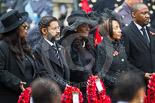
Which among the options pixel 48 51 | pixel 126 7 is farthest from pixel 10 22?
pixel 126 7

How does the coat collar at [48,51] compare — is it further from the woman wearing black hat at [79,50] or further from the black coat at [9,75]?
the black coat at [9,75]

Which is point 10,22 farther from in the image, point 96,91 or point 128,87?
point 128,87

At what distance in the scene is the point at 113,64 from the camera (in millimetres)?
5617

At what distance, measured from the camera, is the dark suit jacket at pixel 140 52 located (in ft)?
19.4

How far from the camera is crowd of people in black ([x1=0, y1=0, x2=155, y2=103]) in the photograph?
493cm

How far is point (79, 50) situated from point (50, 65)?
68 cm

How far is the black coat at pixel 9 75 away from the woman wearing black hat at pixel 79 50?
1.09 m

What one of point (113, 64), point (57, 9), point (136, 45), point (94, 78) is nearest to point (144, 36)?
point (136, 45)

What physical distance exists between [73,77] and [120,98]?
2.54 meters

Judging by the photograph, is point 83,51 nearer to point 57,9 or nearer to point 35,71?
point 35,71

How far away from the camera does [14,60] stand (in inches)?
194

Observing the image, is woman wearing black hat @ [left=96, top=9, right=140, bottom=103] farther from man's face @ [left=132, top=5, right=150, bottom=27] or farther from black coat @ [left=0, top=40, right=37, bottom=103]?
black coat @ [left=0, top=40, right=37, bottom=103]

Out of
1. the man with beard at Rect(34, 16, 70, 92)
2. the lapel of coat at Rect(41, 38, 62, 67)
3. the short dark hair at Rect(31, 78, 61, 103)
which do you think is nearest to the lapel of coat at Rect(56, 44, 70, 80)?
the man with beard at Rect(34, 16, 70, 92)

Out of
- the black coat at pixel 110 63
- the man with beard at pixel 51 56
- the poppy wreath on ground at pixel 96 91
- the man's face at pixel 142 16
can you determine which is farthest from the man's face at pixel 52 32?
the man's face at pixel 142 16
